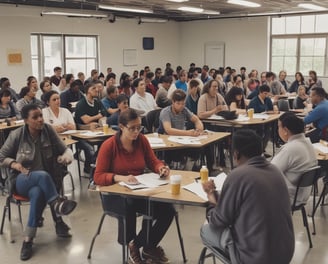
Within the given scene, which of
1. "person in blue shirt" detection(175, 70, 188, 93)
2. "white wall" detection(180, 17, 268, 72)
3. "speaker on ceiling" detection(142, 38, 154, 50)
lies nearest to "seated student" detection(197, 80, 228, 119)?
"person in blue shirt" detection(175, 70, 188, 93)

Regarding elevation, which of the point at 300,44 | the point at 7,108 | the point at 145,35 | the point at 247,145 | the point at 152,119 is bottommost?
the point at 152,119

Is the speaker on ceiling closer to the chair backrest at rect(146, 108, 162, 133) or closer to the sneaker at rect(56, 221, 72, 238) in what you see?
the chair backrest at rect(146, 108, 162, 133)

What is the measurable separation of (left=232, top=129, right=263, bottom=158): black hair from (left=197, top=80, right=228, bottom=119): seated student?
162 inches

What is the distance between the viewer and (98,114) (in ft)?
20.8

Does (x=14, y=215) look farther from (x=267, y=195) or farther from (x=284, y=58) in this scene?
(x=284, y=58)

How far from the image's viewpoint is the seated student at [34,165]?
3.77 meters

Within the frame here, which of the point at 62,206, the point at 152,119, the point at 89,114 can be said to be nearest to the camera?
the point at 62,206

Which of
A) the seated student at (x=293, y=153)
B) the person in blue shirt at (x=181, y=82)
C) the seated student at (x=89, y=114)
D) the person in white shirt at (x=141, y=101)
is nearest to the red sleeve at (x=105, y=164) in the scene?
the seated student at (x=293, y=153)

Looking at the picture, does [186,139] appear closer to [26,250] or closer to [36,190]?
[36,190]

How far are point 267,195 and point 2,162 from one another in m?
2.55

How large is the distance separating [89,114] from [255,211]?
14.2 feet

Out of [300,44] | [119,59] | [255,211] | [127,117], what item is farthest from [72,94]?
[300,44]

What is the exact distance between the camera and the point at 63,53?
41.6 ft

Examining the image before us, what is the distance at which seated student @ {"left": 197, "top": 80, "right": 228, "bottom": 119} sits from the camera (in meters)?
6.65
